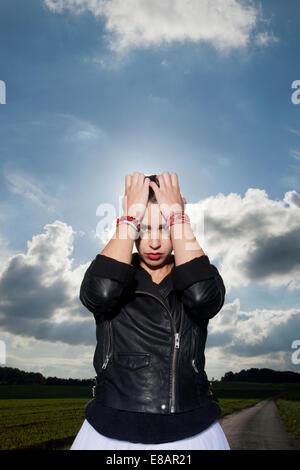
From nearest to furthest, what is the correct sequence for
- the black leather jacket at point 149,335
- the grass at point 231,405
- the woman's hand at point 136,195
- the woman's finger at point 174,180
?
the black leather jacket at point 149,335
the woman's hand at point 136,195
the woman's finger at point 174,180
the grass at point 231,405

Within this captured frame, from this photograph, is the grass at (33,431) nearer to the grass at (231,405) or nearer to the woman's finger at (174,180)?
the grass at (231,405)

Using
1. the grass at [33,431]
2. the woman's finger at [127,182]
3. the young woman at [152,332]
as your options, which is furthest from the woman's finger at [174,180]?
the grass at [33,431]

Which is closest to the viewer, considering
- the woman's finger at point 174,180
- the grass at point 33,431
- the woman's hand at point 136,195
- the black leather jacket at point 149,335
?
the black leather jacket at point 149,335

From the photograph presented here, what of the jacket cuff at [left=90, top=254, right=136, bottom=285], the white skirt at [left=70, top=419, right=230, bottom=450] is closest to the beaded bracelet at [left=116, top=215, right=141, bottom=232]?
the jacket cuff at [left=90, top=254, right=136, bottom=285]

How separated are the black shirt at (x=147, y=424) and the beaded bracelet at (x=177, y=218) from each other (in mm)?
1370

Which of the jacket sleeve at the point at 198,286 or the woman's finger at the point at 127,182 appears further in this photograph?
the woman's finger at the point at 127,182

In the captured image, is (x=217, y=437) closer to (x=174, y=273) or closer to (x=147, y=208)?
(x=174, y=273)

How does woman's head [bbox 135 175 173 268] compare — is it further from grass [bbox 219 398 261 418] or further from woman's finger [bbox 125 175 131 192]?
grass [bbox 219 398 261 418]

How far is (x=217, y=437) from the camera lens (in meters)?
2.71

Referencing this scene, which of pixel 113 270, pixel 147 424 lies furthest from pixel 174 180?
pixel 147 424

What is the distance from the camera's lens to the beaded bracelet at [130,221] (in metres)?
2.89

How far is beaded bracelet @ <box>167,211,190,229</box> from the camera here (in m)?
2.93
